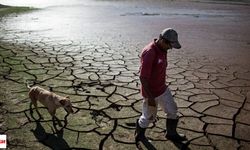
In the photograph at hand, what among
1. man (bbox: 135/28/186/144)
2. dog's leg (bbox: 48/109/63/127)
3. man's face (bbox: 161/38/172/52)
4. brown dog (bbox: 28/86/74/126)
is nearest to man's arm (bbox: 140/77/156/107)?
man (bbox: 135/28/186/144)

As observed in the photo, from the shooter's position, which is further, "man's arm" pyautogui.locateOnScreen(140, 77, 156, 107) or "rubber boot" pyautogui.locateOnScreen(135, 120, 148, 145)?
"rubber boot" pyautogui.locateOnScreen(135, 120, 148, 145)

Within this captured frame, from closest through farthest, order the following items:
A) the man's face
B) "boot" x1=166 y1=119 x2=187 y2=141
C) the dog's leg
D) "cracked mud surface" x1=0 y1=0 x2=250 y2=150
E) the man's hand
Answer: the man's face < the man's hand < "boot" x1=166 y1=119 x2=187 y2=141 < "cracked mud surface" x1=0 y1=0 x2=250 y2=150 < the dog's leg

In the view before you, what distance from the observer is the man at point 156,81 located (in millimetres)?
4117

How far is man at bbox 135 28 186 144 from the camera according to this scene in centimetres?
412

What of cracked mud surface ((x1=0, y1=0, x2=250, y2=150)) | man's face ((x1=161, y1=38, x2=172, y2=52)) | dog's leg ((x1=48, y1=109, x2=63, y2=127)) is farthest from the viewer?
dog's leg ((x1=48, y1=109, x2=63, y2=127))

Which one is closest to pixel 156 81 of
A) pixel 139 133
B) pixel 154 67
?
pixel 154 67

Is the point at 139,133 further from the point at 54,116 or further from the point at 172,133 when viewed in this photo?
the point at 54,116

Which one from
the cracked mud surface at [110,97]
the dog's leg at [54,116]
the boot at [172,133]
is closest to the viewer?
the boot at [172,133]

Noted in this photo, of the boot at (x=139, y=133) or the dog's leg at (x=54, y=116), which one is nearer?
the boot at (x=139, y=133)

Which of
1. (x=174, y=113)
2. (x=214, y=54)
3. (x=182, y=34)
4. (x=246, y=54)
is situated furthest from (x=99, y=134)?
(x=182, y=34)

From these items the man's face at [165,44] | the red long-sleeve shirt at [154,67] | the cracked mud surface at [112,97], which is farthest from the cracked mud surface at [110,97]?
the man's face at [165,44]

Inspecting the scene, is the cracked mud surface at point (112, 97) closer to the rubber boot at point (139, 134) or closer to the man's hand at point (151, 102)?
the rubber boot at point (139, 134)

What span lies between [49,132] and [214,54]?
7.44 metres

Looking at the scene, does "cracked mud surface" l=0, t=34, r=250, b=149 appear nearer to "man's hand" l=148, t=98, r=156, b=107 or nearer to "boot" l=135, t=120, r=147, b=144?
"boot" l=135, t=120, r=147, b=144
